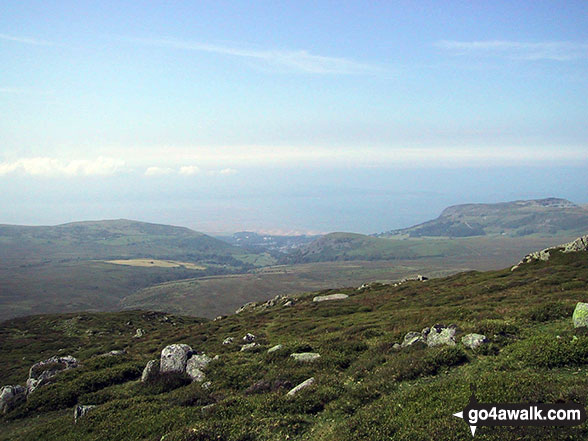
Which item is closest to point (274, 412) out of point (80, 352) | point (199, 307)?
point (80, 352)

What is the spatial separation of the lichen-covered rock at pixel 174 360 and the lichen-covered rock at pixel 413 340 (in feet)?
48.3

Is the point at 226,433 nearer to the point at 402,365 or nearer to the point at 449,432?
the point at 449,432

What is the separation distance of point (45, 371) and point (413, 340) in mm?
30323

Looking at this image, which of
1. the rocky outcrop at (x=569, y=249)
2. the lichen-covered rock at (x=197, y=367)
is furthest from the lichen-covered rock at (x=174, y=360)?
the rocky outcrop at (x=569, y=249)

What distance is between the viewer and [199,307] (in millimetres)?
184000

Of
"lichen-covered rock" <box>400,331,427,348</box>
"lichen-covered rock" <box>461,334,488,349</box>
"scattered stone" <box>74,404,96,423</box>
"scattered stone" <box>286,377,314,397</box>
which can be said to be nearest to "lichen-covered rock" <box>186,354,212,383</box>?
"scattered stone" <box>74,404,96,423</box>

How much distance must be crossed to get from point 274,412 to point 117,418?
8.33 metres

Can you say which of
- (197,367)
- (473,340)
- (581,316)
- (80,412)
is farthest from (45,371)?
(581,316)

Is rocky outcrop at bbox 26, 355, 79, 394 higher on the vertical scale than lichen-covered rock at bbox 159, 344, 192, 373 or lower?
lower

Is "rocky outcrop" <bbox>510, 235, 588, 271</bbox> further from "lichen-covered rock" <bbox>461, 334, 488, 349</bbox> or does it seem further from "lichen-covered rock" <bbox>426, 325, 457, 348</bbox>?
"lichen-covered rock" <bbox>461, 334, 488, 349</bbox>

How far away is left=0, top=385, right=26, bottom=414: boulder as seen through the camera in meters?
25.7

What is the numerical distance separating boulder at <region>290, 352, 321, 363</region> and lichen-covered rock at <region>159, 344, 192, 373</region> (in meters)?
7.74

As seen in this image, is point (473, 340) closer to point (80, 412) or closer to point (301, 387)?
point (301, 387)

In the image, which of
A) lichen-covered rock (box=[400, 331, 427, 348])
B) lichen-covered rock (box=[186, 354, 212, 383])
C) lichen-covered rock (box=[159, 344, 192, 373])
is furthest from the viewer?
lichen-covered rock (box=[159, 344, 192, 373])
